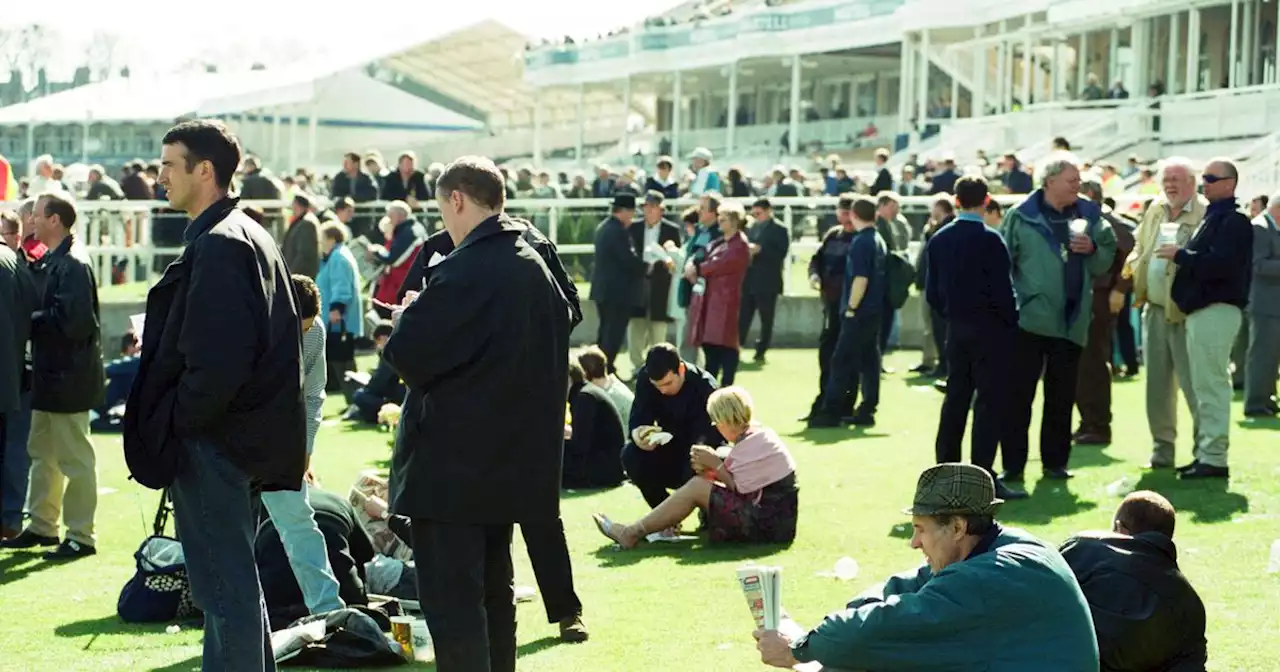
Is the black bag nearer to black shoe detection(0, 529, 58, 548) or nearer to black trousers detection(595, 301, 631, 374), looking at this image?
black shoe detection(0, 529, 58, 548)

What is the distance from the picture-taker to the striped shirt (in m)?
9.06

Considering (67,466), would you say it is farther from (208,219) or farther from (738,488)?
(208,219)

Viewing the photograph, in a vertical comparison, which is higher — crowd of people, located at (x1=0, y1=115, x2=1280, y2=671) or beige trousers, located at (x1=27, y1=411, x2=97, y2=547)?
crowd of people, located at (x1=0, y1=115, x2=1280, y2=671)

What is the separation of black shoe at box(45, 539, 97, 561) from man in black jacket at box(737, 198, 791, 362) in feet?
38.4

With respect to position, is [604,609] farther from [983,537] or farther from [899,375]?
[899,375]

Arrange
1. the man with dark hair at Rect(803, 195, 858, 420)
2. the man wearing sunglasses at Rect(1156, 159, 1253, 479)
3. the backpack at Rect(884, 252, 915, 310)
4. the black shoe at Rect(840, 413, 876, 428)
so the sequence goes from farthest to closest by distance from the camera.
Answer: the backpack at Rect(884, 252, 915, 310), the man with dark hair at Rect(803, 195, 858, 420), the black shoe at Rect(840, 413, 876, 428), the man wearing sunglasses at Rect(1156, 159, 1253, 479)

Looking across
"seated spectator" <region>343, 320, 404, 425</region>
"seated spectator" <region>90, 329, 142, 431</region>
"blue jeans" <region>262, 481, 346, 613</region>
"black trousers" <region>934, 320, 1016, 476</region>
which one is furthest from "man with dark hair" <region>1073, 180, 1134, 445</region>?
"seated spectator" <region>90, 329, 142, 431</region>

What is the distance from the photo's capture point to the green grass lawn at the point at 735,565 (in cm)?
841

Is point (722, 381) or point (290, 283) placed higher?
point (290, 283)

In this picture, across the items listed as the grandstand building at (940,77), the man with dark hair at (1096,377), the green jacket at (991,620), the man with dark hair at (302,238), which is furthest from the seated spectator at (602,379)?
the grandstand building at (940,77)

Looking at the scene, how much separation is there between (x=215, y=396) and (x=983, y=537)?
234 cm

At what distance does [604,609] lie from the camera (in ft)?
30.6

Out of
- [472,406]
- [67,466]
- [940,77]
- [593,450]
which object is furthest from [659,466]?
[940,77]

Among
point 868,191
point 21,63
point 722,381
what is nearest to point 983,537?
point 722,381
